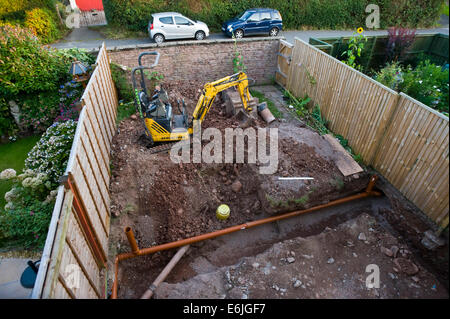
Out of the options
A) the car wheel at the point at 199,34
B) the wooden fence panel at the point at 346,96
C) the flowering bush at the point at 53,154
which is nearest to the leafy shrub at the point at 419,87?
the wooden fence panel at the point at 346,96

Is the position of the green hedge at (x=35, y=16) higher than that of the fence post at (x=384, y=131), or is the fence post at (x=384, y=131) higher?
the green hedge at (x=35, y=16)

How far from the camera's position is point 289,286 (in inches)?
187

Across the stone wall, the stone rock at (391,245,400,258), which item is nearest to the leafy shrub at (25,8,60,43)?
the stone wall

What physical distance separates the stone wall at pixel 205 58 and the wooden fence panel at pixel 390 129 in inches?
105

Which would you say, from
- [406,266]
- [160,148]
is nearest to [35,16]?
[160,148]

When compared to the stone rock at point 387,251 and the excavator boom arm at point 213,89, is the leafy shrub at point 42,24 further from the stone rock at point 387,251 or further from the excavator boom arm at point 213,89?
the stone rock at point 387,251

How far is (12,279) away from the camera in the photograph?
16.5 ft

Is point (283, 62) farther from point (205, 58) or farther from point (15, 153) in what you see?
point (15, 153)

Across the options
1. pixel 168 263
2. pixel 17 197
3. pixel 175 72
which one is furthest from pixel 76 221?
pixel 175 72

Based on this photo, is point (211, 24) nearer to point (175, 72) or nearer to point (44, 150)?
point (175, 72)

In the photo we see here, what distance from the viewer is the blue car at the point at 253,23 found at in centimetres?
1448

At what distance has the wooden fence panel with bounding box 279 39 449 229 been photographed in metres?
5.20

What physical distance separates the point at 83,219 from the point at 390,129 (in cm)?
657

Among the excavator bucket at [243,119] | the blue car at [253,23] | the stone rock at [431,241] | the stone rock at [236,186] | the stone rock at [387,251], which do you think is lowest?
the stone rock at [387,251]
